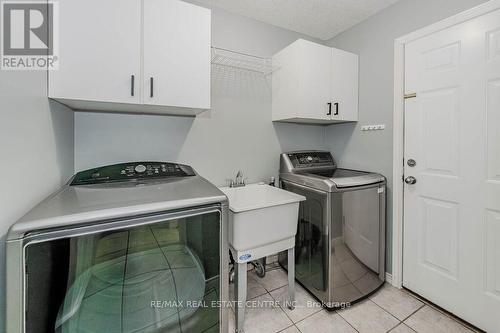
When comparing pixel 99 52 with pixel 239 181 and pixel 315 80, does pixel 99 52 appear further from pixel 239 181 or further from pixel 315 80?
pixel 315 80

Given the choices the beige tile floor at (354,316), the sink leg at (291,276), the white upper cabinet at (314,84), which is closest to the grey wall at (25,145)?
the beige tile floor at (354,316)

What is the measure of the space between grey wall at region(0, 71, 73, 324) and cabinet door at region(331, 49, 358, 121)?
6.78 feet

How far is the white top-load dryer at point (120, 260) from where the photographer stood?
77cm

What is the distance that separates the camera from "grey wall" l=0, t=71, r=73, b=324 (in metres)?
0.76

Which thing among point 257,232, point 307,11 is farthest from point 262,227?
point 307,11

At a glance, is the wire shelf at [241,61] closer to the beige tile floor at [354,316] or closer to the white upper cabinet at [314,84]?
the white upper cabinet at [314,84]

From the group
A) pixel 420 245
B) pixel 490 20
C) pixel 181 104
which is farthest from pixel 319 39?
pixel 420 245

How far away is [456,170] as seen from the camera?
1.56 metres

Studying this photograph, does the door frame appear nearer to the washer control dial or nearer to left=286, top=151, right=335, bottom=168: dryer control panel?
left=286, top=151, right=335, bottom=168: dryer control panel

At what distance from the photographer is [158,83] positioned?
1.32m

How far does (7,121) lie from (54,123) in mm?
435

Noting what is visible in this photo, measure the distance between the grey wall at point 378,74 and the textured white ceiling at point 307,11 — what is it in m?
0.12

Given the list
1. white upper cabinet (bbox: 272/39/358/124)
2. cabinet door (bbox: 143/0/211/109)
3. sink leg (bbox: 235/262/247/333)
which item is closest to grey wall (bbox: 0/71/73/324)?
cabinet door (bbox: 143/0/211/109)

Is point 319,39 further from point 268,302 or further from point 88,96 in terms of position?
point 268,302
